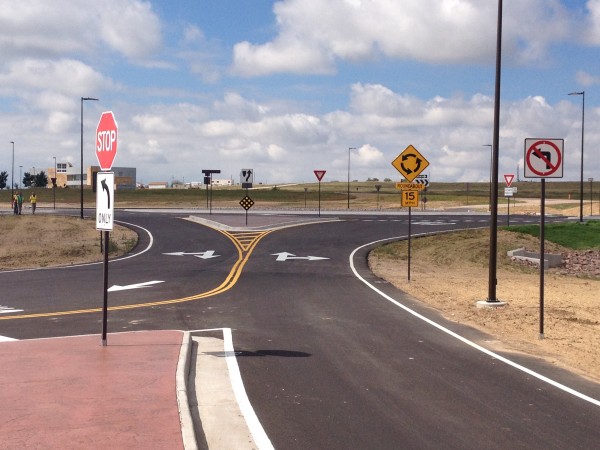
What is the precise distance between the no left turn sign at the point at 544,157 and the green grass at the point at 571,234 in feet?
93.1

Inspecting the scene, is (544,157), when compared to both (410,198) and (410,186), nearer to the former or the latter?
(410,186)

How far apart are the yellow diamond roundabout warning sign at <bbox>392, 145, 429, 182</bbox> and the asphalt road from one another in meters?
3.57

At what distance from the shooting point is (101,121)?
11.4 m

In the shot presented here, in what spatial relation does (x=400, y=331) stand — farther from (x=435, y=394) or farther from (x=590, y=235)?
(x=590, y=235)

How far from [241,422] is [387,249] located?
93.5 feet

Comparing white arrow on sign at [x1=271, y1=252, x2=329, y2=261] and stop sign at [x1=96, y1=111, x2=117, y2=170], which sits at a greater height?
stop sign at [x1=96, y1=111, x2=117, y2=170]

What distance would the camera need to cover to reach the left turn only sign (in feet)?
35.8

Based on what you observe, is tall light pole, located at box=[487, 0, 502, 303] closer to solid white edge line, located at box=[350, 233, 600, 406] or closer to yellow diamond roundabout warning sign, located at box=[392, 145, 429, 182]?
solid white edge line, located at box=[350, 233, 600, 406]

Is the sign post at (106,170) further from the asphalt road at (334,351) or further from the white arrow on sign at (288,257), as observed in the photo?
the white arrow on sign at (288,257)

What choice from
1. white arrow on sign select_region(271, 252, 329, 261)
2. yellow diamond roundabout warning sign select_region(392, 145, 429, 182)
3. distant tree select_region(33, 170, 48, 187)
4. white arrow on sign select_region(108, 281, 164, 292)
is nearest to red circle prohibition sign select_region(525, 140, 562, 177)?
yellow diamond roundabout warning sign select_region(392, 145, 429, 182)

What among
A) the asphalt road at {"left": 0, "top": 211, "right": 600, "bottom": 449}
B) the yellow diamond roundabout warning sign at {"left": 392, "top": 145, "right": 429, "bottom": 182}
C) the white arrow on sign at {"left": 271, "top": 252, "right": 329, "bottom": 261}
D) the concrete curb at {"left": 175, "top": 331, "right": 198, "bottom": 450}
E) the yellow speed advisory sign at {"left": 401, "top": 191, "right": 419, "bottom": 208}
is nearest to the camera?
the concrete curb at {"left": 175, "top": 331, "right": 198, "bottom": 450}

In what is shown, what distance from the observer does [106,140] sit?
11.1 meters

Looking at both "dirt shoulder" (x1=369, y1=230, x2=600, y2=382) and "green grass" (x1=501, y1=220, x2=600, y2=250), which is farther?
"green grass" (x1=501, y1=220, x2=600, y2=250)

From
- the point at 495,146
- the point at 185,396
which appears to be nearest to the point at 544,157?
the point at 495,146
